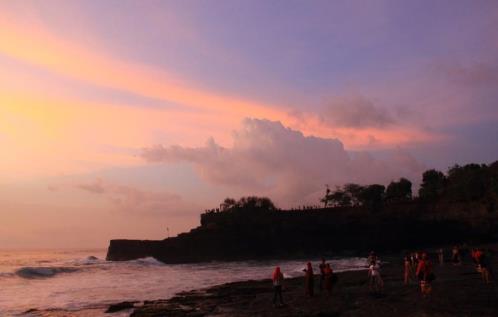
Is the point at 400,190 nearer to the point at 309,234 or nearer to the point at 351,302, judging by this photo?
the point at 309,234

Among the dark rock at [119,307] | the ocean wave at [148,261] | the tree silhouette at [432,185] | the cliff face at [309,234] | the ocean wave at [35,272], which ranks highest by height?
the tree silhouette at [432,185]

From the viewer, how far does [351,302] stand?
2120 centimetres

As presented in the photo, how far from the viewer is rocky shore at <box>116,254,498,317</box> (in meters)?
17.4

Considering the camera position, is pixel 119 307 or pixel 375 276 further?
pixel 119 307

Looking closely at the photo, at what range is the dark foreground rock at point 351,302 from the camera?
17344mm

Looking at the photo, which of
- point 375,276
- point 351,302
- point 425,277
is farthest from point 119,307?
point 425,277

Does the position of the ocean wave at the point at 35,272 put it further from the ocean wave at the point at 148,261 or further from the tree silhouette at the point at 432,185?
the tree silhouette at the point at 432,185

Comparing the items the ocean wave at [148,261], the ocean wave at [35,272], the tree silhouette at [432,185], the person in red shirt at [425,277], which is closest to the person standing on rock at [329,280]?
the person in red shirt at [425,277]

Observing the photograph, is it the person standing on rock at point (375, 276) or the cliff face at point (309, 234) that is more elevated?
the cliff face at point (309, 234)

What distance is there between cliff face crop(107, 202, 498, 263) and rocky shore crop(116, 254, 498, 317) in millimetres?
57863

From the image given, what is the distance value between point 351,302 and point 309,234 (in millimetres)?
72404

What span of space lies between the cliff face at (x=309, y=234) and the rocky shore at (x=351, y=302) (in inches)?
2278

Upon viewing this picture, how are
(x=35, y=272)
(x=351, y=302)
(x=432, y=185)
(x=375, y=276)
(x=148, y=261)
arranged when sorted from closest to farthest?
1. (x=351, y=302)
2. (x=375, y=276)
3. (x=35, y=272)
4. (x=148, y=261)
5. (x=432, y=185)

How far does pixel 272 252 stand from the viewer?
91.2 m
